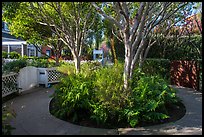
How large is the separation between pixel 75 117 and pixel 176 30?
10.8 metres

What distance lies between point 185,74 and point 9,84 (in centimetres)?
785

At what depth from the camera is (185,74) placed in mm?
10828

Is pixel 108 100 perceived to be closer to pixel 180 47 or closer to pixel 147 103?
pixel 147 103

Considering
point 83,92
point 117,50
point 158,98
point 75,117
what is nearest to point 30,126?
point 75,117

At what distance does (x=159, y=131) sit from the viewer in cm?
487

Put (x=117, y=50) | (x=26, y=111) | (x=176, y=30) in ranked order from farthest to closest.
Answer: (x=117, y=50) → (x=176, y=30) → (x=26, y=111)

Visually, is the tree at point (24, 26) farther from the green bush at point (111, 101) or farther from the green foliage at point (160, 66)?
the green foliage at point (160, 66)

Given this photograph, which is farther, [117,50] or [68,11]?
[117,50]

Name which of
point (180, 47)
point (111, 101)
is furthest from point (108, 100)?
point (180, 47)

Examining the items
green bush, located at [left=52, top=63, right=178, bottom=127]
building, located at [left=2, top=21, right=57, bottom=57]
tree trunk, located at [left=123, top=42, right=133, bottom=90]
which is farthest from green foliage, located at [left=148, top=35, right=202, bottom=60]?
building, located at [left=2, top=21, right=57, bottom=57]

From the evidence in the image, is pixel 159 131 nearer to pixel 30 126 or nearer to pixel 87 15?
pixel 30 126

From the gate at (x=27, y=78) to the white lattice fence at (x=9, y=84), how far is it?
0.88 feet

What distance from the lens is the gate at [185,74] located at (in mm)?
10078

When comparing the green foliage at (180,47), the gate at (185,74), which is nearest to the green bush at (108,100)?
the gate at (185,74)
